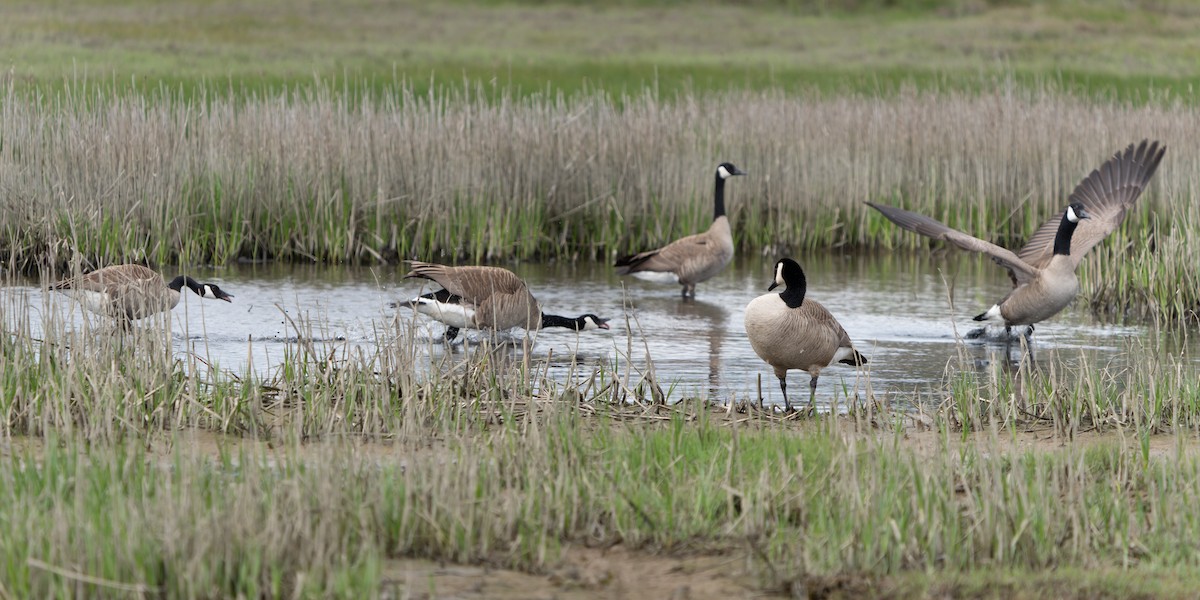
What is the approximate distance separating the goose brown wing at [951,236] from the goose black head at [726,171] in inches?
171

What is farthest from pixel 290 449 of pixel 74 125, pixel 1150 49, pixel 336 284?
pixel 1150 49

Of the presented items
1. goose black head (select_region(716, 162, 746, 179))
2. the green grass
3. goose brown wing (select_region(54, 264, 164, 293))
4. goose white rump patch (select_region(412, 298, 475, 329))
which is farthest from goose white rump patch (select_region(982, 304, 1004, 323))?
goose brown wing (select_region(54, 264, 164, 293))

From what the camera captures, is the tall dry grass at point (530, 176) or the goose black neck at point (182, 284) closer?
the goose black neck at point (182, 284)

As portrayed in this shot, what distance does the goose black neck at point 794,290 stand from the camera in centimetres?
845

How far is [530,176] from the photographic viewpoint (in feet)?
52.0

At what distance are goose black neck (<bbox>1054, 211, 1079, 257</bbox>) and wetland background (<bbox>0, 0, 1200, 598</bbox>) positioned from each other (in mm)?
824

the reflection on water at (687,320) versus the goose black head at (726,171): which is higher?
the goose black head at (726,171)

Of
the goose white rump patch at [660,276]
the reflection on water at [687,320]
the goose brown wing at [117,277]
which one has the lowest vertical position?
the reflection on water at [687,320]

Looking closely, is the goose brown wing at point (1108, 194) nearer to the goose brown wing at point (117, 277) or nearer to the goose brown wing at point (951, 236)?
the goose brown wing at point (951, 236)

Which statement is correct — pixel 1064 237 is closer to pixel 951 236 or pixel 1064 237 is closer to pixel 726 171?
pixel 951 236

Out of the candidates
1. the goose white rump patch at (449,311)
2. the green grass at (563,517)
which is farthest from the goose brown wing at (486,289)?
the green grass at (563,517)

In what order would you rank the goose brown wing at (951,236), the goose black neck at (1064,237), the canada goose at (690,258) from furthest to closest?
the canada goose at (690,258)
the goose black neck at (1064,237)
the goose brown wing at (951,236)

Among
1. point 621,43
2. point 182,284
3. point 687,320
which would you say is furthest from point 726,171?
point 621,43

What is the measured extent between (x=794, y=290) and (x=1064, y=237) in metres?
3.59
